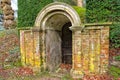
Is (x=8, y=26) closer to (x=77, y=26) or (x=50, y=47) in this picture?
(x=50, y=47)

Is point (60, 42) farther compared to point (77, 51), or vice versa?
point (60, 42)

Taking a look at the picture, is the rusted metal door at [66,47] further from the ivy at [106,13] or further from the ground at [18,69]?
the ivy at [106,13]

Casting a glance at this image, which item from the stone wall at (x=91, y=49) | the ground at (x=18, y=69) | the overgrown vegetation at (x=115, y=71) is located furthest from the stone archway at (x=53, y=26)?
the overgrown vegetation at (x=115, y=71)

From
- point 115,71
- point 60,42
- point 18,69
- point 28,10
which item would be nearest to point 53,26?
point 60,42

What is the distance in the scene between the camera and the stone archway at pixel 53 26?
932 centimetres

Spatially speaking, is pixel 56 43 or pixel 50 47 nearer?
pixel 50 47

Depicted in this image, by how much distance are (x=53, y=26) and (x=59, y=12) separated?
162 centimetres

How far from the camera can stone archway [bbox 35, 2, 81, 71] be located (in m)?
9.32

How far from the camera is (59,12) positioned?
971cm

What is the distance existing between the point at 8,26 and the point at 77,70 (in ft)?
39.0

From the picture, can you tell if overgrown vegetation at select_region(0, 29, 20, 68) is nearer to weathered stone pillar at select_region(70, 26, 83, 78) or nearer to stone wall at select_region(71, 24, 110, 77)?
weathered stone pillar at select_region(70, 26, 83, 78)

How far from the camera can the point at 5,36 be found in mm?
16000

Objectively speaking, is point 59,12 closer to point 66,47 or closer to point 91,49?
point 91,49

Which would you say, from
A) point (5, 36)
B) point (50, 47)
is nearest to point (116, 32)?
point (50, 47)
